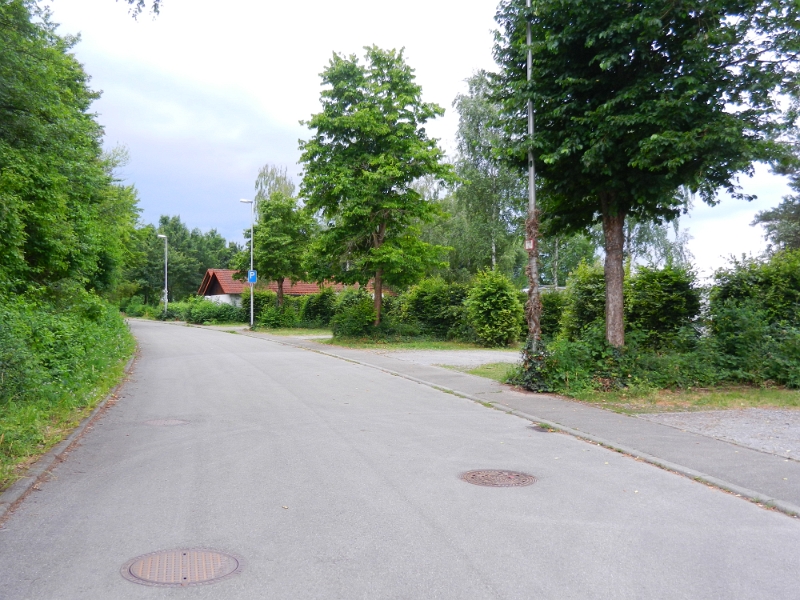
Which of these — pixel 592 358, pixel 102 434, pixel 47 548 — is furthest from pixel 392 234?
pixel 47 548

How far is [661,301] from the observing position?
17.2m

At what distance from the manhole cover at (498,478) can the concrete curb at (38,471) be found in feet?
13.8

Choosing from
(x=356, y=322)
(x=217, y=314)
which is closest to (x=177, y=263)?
(x=217, y=314)

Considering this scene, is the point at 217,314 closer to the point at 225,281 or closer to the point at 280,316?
the point at 225,281

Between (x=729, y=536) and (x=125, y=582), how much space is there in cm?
444

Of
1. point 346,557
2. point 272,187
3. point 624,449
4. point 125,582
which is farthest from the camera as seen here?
point 272,187

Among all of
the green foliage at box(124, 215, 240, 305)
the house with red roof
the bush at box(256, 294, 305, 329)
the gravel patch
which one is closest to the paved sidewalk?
the gravel patch

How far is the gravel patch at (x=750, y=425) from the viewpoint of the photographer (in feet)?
27.7

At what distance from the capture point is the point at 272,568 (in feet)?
14.5

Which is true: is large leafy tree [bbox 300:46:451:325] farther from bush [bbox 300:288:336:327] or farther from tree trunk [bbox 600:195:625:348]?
bush [bbox 300:288:336:327]

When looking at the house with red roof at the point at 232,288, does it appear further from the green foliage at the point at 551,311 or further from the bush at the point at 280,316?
the green foliage at the point at 551,311

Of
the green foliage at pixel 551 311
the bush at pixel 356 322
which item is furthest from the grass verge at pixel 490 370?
the bush at pixel 356 322

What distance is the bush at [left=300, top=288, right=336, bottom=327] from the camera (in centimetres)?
4381

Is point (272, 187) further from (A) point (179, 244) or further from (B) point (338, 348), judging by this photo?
(B) point (338, 348)
